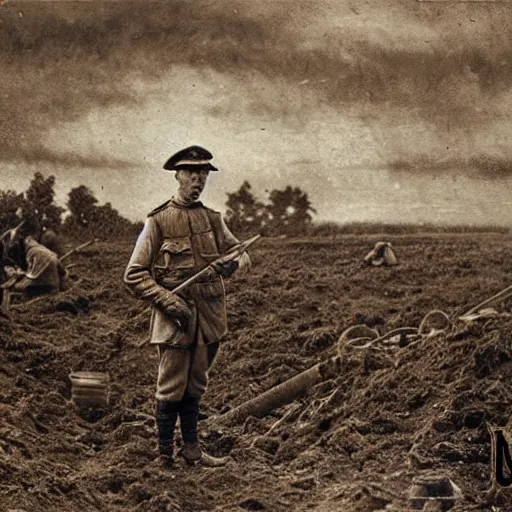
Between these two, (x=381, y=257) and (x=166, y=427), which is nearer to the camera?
(x=166, y=427)

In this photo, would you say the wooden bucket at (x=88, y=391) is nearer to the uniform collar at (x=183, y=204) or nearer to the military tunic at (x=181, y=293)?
the military tunic at (x=181, y=293)

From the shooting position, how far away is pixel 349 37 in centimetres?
1102

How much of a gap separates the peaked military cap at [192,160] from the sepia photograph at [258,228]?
0.6 inches

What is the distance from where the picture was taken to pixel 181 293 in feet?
33.3

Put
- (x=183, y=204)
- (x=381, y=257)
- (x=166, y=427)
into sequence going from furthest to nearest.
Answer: (x=381, y=257) → (x=183, y=204) → (x=166, y=427)

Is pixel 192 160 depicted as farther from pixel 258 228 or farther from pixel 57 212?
pixel 57 212

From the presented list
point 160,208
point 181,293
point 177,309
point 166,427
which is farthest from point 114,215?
point 166,427

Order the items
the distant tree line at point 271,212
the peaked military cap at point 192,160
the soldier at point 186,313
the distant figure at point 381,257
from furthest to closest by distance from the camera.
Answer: the distant figure at point 381,257 < the distant tree line at point 271,212 < the peaked military cap at point 192,160 < the soldier at point 186,313

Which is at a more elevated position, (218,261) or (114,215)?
(114,215)

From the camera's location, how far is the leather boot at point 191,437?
10.2 metres

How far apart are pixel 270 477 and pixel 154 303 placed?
1273 mm

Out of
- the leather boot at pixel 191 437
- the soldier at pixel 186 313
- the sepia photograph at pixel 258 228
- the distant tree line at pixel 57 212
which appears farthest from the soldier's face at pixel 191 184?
the leather boot at pixel 191 437

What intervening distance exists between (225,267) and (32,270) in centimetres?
143

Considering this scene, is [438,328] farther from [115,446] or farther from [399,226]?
[115,446]
